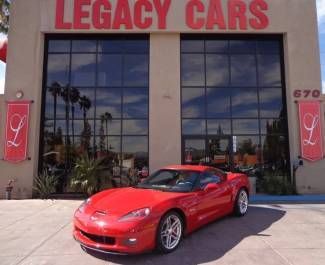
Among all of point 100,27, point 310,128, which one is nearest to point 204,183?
point 310,128

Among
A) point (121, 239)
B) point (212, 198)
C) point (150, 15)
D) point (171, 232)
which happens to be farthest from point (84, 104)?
point (121, 239)

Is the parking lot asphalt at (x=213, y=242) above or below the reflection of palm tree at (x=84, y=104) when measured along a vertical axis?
below

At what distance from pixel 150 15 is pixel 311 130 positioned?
7886 millimetres

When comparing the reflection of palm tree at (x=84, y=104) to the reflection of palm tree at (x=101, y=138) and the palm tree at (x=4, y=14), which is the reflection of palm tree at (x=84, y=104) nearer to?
the reflection of palm tree at (x=101, y=138)

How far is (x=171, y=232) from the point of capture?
5707 millimetres

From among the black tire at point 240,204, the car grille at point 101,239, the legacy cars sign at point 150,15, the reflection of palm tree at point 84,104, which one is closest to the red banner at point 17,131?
the reflection of palm tree at point 84,104

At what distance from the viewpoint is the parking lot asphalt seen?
529 cm

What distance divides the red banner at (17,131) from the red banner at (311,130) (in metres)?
10.7

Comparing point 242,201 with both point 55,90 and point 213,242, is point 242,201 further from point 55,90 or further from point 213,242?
point 55,90

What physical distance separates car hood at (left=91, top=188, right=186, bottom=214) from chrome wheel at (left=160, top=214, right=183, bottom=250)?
0.37 meters

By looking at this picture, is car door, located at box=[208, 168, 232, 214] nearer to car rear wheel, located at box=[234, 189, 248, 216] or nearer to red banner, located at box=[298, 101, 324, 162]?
car rear wheel, located at box=[234, 189, 248, 216]

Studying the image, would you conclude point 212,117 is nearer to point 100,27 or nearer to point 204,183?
point 100,27

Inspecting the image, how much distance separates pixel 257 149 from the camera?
44.2 ft

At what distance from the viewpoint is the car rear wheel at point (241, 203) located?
318 inches
